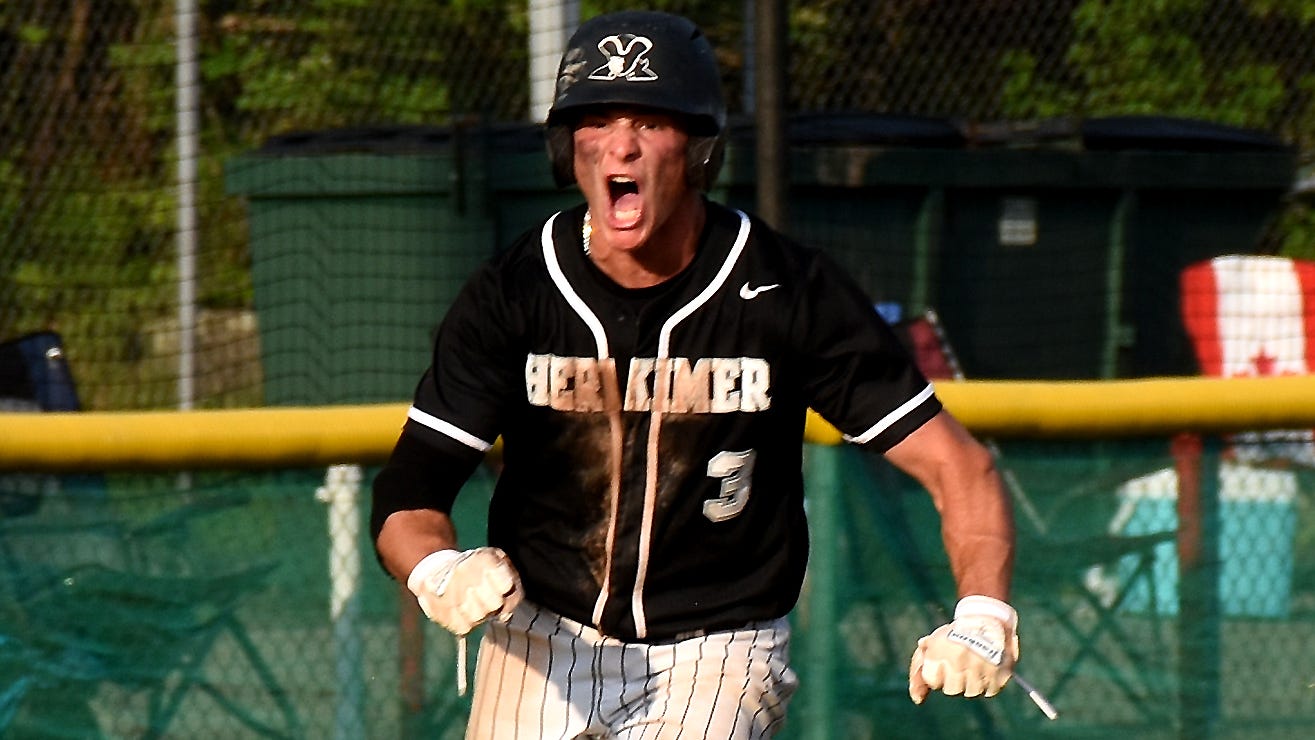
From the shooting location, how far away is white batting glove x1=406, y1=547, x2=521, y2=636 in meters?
2.49

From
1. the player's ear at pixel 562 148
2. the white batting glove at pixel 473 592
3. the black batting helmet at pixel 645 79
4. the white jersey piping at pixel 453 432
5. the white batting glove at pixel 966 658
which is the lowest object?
the white batting glove at pixel 966 658

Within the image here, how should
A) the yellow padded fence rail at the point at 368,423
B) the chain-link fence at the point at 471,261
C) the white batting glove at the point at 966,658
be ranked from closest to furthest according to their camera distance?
the white batting glove at the point at 966,658
the yellow padded fence rail at the point at 368,423
the chain-link fence at the point at 471,261

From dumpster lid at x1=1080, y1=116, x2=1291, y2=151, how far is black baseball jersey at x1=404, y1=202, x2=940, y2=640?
4.43 m

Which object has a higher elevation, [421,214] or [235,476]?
[421,214]

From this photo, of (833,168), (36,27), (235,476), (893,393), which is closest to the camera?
(893,393)

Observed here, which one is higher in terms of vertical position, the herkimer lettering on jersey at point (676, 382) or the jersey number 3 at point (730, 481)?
the herkimer lettering on jersey at point (676, 382)

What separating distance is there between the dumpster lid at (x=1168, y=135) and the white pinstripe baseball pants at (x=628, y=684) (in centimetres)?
448

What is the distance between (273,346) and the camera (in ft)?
22.0

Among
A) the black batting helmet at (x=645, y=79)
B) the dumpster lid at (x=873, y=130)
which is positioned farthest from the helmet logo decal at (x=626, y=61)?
the dumpster lid at (x=873, y=130)

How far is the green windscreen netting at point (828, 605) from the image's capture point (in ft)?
13.2

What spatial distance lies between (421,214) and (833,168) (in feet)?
4.59

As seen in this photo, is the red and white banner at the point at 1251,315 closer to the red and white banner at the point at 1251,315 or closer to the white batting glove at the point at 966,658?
the red and white banner at the point at 1251,315

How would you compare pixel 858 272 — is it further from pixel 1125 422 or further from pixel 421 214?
pixel 1125 422

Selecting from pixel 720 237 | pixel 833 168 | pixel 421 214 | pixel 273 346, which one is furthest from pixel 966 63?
pixel 720 237
